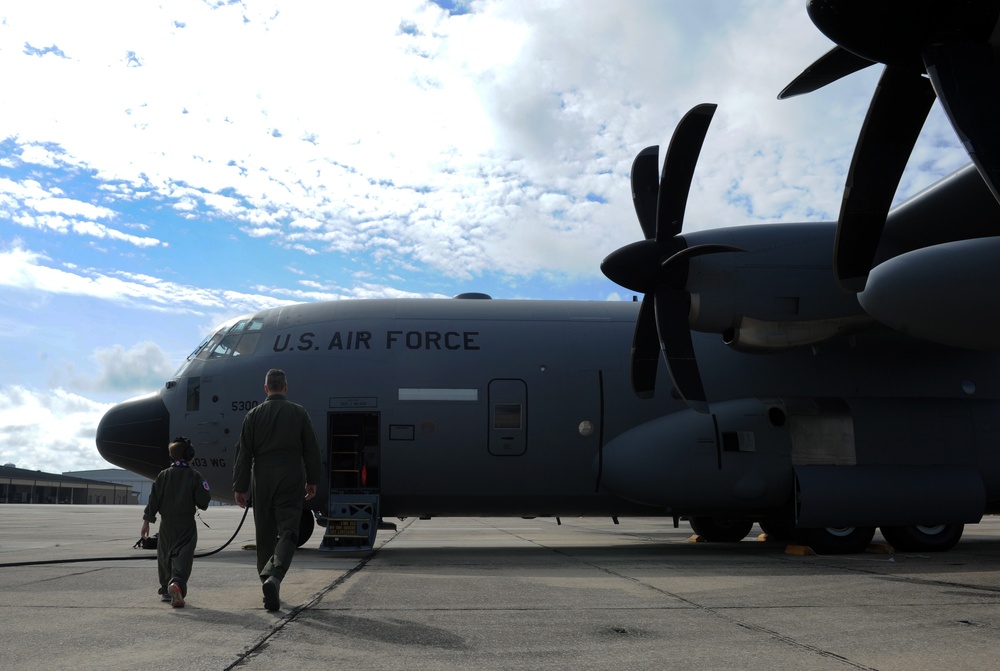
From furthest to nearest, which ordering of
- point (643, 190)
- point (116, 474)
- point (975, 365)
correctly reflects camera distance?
point (116, 474)
point (975, 365)
point (643, 190)

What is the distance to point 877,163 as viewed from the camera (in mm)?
8508

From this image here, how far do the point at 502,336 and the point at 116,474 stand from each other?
158976 millimetres

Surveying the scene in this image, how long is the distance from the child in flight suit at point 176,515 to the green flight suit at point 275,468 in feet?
2.00

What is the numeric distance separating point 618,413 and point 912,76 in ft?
23.8

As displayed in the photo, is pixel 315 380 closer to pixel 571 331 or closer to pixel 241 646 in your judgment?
pixel 571 331

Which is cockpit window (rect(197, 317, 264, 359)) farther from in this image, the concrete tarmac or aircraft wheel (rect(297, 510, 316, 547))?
the concrete tarmac

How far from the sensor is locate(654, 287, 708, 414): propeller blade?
11.8 m

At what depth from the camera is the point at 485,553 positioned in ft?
44.6

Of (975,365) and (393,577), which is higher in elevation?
(975,365)

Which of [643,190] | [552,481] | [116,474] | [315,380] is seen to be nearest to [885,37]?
[643,190]

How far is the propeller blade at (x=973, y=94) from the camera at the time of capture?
6918 mm

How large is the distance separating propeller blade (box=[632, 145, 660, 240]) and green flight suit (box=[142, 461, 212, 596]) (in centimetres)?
817

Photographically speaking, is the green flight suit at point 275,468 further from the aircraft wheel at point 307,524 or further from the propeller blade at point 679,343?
the propeller blade at point 679,343

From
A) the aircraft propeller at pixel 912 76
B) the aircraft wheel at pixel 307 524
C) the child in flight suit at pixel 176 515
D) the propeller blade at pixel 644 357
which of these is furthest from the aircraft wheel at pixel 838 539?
the child in flight suit at pixel 176 515
